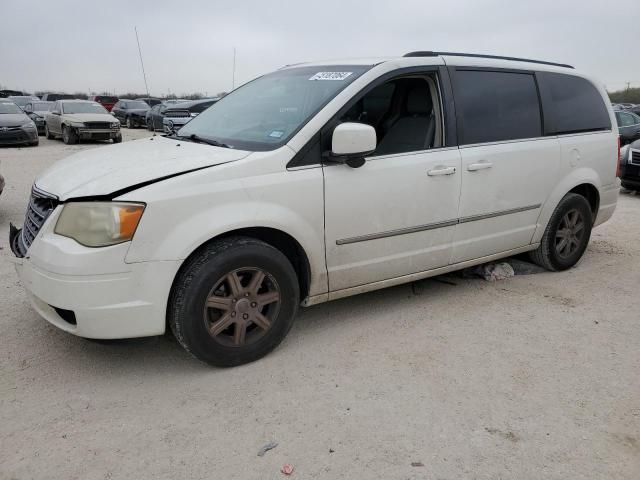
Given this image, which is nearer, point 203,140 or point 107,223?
point 107,223

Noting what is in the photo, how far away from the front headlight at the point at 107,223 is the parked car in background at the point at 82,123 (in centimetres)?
1623

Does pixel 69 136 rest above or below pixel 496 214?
below

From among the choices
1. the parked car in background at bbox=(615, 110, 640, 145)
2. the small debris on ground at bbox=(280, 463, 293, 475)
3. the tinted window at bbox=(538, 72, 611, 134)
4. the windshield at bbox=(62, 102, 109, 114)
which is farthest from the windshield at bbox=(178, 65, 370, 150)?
the windshield at bbox=(62, 102, 109, 114)

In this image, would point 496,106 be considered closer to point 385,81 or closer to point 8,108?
point 385,81

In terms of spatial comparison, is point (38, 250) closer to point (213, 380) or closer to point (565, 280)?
point (213, 380)

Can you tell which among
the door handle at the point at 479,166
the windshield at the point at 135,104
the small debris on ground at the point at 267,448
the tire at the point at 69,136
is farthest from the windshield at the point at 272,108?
the windshield at the point at 135,104

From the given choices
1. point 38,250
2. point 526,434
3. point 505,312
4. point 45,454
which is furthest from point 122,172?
point 505,312

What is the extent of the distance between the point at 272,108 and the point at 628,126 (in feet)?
41.9

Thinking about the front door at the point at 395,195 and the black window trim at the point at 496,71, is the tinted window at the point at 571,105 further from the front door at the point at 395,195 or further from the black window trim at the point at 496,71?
the front door at the point at 395,195

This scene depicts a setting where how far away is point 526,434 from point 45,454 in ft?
7.25

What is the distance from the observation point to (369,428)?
2576 mm

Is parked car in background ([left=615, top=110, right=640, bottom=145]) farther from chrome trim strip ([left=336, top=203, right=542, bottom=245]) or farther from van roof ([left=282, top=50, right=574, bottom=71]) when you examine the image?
chrome trim strip ([left=336, top=203, right=542, bottom=245])

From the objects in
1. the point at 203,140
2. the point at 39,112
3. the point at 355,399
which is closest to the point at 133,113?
the point at 39,112

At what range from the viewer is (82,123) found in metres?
17.3
